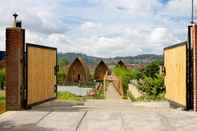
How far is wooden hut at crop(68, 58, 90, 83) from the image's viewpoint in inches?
Result: 2537

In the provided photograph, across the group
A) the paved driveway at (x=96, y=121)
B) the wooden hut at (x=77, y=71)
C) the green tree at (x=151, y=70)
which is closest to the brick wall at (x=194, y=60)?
the paved driveway at (x=96, y=121)

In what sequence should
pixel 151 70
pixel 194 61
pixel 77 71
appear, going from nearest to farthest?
pixel 194 61
pixel 151 70
pixel 77 71

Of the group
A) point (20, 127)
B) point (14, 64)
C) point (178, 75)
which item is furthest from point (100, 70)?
point (20, 127)

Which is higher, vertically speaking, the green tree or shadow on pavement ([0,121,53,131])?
the green tree

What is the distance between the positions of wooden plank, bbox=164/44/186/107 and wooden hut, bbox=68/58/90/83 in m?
49.6

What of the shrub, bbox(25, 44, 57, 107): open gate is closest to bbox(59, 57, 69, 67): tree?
the shrub

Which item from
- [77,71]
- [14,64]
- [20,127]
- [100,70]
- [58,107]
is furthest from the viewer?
[77,71]

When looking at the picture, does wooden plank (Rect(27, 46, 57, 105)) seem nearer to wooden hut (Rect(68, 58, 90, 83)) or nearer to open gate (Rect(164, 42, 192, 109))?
open gate (Rect(164, 42, 192, 109))

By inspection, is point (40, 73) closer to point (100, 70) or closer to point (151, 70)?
point (151, 70)

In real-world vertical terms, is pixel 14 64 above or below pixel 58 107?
above

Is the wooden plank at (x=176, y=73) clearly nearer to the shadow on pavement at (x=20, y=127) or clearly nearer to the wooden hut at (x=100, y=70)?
the shadow on pavement at (x=20, y=127)

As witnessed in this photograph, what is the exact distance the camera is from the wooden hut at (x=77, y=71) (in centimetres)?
6444

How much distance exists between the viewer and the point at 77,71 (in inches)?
2549

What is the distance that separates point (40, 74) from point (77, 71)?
51.1 m
